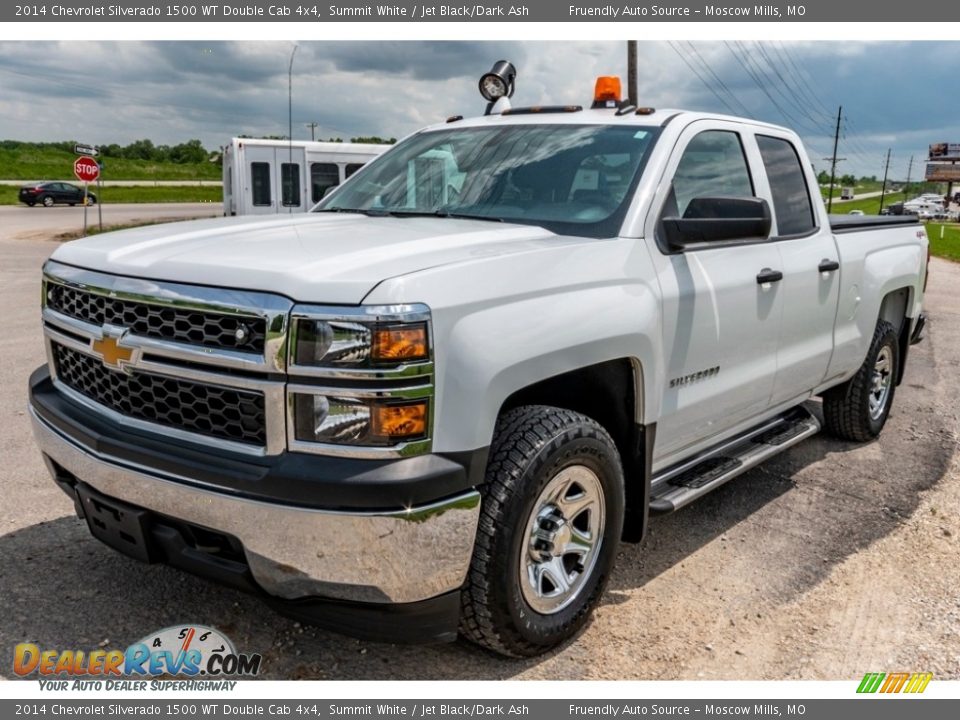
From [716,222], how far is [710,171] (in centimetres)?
67

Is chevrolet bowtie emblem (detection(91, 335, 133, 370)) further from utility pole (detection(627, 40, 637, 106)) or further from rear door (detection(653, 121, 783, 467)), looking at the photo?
utility pole (detection(627, 40, 637, 106))

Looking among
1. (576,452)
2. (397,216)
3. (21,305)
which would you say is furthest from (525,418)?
(21,305)

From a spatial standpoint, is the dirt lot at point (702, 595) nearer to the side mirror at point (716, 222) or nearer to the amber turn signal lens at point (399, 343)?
the amber turn signal lens at point (399, 343)

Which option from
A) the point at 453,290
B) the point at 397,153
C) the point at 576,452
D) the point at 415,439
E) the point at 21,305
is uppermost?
the point at 397,153

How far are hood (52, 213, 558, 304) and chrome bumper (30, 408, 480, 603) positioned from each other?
0.62 m

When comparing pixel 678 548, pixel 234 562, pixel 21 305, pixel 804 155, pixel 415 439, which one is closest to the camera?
pixel 415 439

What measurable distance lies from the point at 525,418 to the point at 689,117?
1.84m

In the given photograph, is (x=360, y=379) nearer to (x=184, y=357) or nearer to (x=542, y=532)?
(x=184, y=357)

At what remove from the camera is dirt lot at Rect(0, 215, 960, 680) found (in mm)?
3066

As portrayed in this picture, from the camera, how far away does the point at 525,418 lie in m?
2.83

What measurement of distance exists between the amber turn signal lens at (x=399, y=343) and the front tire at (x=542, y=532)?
1.63 ft

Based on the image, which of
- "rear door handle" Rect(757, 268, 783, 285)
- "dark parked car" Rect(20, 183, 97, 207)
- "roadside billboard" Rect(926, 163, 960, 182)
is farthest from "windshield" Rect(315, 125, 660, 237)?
"roadside billboard" Rect(926, 163, 960, 182)

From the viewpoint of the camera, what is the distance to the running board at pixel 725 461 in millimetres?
3650
